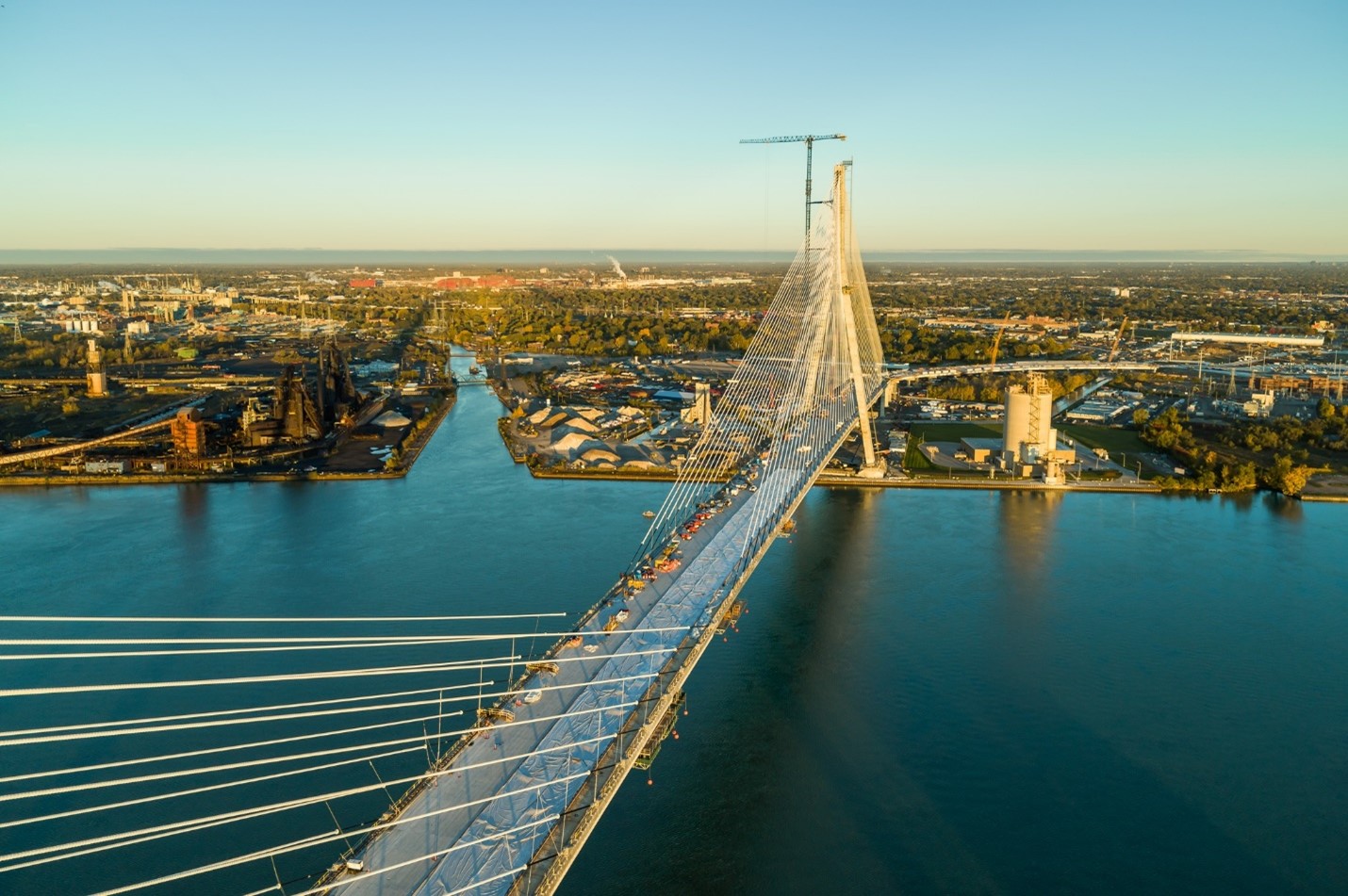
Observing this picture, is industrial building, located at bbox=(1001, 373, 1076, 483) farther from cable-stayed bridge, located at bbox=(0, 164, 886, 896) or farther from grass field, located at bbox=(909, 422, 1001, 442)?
cable-stayed bridge, located at bbox=(0, 164, 886, 896)

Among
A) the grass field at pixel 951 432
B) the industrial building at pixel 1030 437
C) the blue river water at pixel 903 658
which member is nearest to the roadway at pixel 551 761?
the blue river water at pixel 903 658

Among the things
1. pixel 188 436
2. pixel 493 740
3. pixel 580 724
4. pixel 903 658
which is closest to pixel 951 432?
pixel 903 658

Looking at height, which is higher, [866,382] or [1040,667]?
[866,382]

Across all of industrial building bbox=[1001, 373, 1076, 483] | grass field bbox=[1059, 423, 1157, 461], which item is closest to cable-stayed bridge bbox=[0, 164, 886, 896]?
industrial building bbox=[1001, 373, 1076, 483]

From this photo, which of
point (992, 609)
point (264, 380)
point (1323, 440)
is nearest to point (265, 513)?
point (992, 609)

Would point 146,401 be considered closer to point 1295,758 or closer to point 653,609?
point 653,609

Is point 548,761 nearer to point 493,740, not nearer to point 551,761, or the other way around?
point 551,761

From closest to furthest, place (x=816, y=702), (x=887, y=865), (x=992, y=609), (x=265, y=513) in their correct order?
1. (x=887, y=865)
2. (x=816, y=702)
3. (x=992, y=609)
4. (x=265, y=513)

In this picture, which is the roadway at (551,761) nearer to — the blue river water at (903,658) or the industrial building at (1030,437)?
the blue river water at (903,658)
